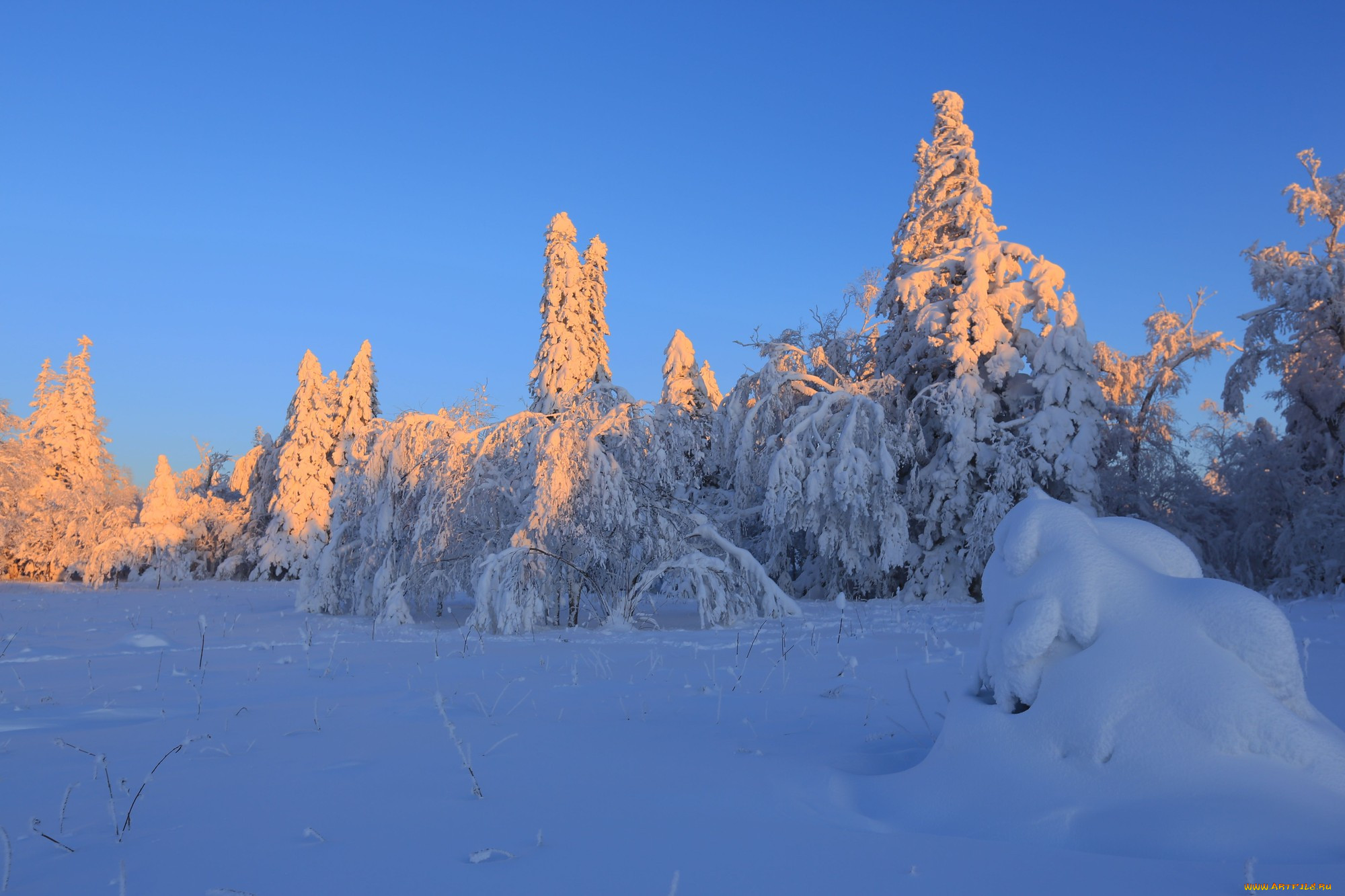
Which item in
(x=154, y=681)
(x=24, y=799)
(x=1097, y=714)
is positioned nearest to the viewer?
(x=1097, y=714)

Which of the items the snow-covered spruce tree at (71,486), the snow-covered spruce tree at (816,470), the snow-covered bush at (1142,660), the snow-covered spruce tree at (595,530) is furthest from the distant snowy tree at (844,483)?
the snow-covered spruce tree at (71,486)

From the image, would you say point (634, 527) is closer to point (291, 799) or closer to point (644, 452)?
point (644, 452)

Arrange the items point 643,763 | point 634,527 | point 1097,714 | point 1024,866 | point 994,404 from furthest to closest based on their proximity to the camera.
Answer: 1. point 994,404
2. point 634,527
3. point 643,763
4. point 1097,714
5. point 1024,866

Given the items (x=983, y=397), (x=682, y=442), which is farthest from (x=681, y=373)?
(x=682, y=442)

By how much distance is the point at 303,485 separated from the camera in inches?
1389

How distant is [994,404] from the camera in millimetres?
19219

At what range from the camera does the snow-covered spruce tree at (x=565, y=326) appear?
19125 mm

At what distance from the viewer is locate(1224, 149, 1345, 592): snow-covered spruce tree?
666 inches

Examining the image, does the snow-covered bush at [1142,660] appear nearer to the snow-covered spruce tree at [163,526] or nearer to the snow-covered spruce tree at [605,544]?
the snow-covered spruce tree at [605,544]

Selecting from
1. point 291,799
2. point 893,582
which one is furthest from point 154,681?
point 893,582

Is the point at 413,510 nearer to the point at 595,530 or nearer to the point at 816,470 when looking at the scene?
the point at 595,530

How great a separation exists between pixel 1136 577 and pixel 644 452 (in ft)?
33.5

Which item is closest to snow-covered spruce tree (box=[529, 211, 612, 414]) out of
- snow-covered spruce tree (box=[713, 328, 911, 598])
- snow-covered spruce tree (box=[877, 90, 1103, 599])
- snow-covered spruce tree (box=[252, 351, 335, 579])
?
snow-covered spruce tree (box=[713, 328, 911, 598])

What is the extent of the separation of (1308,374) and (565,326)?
18.0 metres
